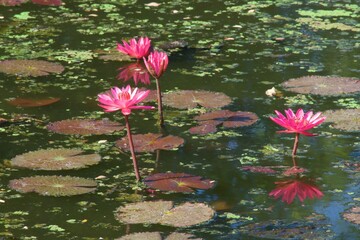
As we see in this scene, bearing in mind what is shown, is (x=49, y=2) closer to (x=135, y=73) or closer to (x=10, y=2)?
(x=10, y=2)

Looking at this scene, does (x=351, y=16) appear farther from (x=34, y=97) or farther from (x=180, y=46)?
(x=34, y=97)

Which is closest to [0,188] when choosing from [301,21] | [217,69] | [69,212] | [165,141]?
[69,212]

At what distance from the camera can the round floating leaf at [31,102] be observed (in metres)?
4.43

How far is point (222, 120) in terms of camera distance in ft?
13.8

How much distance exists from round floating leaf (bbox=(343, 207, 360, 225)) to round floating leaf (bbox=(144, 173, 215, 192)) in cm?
54

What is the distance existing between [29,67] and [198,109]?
1034 mm

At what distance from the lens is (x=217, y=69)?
5.00 meters

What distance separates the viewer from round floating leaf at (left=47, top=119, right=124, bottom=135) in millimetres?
4082

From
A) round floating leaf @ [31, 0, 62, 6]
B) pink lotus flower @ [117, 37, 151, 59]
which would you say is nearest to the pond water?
round floating leaf @ [31, 0, 62, 6]

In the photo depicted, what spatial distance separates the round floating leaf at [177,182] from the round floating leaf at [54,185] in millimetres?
226

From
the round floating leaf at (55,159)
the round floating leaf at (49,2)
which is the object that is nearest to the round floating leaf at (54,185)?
the round floating leaf at (55,159)

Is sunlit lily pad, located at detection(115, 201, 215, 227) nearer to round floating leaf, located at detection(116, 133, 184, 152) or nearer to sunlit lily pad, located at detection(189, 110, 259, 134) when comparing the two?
round floating leaf, located at detection(116, 133, 184, 152)

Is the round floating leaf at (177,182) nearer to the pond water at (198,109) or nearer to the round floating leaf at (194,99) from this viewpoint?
the pond water at (198,109)

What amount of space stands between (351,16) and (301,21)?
0.36 metres
